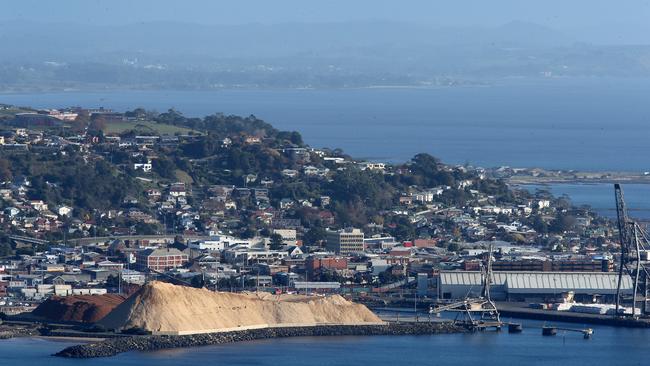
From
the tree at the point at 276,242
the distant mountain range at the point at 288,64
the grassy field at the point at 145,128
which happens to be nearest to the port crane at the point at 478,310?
the tree at the point at 276,242

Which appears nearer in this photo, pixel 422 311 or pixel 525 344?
pixel 525 344

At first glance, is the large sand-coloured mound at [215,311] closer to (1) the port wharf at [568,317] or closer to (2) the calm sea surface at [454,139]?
(2) the calm sea surface at [454,139]

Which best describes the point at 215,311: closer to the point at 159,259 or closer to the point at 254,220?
the point at 159,259

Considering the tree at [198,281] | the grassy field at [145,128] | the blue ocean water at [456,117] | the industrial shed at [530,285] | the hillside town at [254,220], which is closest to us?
the industrial shed at [530,285]

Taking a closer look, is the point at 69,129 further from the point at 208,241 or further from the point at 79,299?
the point at 79,299

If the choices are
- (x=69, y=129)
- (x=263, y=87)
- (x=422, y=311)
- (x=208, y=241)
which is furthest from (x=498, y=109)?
(x=422, y=311)

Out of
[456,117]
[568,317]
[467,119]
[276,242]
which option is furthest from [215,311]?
[456,117]
